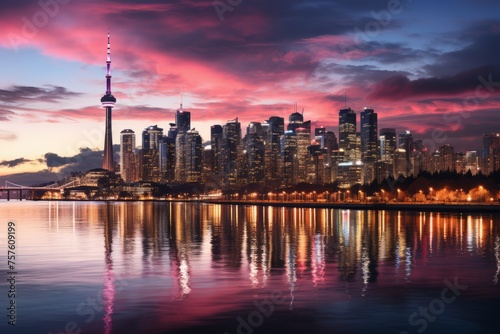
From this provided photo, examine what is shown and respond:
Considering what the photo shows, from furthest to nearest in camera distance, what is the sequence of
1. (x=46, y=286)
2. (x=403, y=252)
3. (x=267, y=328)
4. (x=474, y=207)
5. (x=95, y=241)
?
1. (x=474, y=207)
2. (x=95, y=241)
3. (x=403, y=252)
4. (x=46, y=286)
5. (x=267, y=328)

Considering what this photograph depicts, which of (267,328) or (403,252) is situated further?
(403,252)

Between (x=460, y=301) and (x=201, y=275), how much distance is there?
1280 cm

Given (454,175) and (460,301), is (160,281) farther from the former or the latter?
(454,175)

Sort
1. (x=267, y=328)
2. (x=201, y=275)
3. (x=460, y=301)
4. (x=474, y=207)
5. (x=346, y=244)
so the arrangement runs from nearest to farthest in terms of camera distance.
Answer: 1. (x=267, y=328)
2. (x=460, y=301)
3. (x=201, y=275)
4. (x=346, y=244)
5. (x=474, y=207)

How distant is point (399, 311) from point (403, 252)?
2191cm

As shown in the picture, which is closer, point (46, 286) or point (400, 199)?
point (46, 286)

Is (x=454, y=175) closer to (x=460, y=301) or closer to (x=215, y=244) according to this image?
(x=215, y=244)

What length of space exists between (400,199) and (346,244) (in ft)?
501

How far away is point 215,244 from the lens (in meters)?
51.5

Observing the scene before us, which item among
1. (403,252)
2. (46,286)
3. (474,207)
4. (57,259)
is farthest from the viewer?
(474,207)

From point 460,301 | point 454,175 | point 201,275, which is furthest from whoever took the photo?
point 454,175

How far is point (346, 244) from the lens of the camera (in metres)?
51.3

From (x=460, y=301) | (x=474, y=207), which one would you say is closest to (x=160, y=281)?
(x=460, y=301)

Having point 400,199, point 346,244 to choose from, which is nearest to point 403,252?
point 346,244
